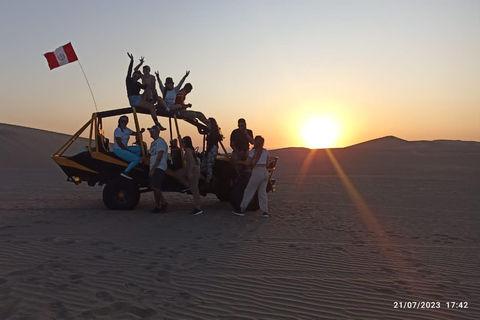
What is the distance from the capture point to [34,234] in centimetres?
684

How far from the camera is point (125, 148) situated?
9328 mm

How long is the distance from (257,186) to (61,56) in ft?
21.8

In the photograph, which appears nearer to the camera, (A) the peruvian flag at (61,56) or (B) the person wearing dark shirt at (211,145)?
(B) the person wearing dark shirt at (211,145)

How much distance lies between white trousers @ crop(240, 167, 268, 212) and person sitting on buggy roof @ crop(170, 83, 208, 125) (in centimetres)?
187

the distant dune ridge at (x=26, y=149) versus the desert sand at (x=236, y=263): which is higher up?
the distant dune ridge at (x=26, y=149)

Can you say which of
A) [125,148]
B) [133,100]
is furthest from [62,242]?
[133,100]

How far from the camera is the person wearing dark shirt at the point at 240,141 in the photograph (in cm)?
950

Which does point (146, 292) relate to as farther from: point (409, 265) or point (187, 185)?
point (187, 185)

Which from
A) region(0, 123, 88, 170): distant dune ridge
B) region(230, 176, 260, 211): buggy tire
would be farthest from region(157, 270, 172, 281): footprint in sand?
region(0, 123, 88, 170): distant dune ridge

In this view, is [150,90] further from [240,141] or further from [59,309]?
[59,309]

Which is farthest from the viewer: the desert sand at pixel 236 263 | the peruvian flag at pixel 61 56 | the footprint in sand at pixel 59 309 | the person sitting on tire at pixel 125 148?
the peruvian flag at pixel 61 56

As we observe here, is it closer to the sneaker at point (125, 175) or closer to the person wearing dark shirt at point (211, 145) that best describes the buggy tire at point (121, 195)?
the sneaker at point (125, 175)

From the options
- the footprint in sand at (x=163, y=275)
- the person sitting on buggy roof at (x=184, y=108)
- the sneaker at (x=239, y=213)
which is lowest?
→ the footprint in sand at (x=163, y=275)

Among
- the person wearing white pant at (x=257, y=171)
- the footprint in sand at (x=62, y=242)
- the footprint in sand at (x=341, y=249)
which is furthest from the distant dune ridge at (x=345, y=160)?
the footprint in sand at (x=62, y=242)
